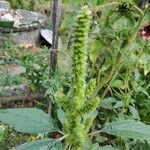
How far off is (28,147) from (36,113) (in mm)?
129

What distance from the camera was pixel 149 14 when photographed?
1696mm

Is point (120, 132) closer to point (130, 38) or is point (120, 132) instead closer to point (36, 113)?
point (36, 113)

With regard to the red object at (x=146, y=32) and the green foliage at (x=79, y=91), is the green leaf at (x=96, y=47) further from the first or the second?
the green foliage at (x=79, y=91)

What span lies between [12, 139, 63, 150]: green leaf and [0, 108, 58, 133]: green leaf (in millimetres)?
46

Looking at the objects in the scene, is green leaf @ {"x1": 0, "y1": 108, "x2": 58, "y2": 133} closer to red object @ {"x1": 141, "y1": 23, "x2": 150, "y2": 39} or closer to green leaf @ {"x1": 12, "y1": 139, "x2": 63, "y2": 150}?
green leaf @ {"x1": 12, "y1": 139, "x2": 63, "y2": 150}

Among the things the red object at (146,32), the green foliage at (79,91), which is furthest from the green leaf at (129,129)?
the red object at (146,32)

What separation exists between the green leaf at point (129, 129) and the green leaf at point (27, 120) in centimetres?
14

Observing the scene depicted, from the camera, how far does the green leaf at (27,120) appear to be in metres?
A: 1.09

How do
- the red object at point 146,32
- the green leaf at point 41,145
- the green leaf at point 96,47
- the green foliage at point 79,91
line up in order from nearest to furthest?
the green foliage at point 79,91 → the green leaf at point 41,145 → the red object at point 146,32 → the green leaf at point 96,47

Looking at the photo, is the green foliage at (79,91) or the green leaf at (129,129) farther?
the green leaf at (129,129)

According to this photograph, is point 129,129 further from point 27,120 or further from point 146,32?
point 146,32

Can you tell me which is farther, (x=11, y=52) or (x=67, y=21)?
(x=11, y=52)

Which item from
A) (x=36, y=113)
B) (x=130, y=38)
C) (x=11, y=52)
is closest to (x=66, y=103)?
(x=36, y=113)

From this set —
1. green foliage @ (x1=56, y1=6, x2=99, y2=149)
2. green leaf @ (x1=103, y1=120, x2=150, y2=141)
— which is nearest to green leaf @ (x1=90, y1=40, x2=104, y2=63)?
green leaf @ (x1=103, y1=120, x2=150, y2=141)
